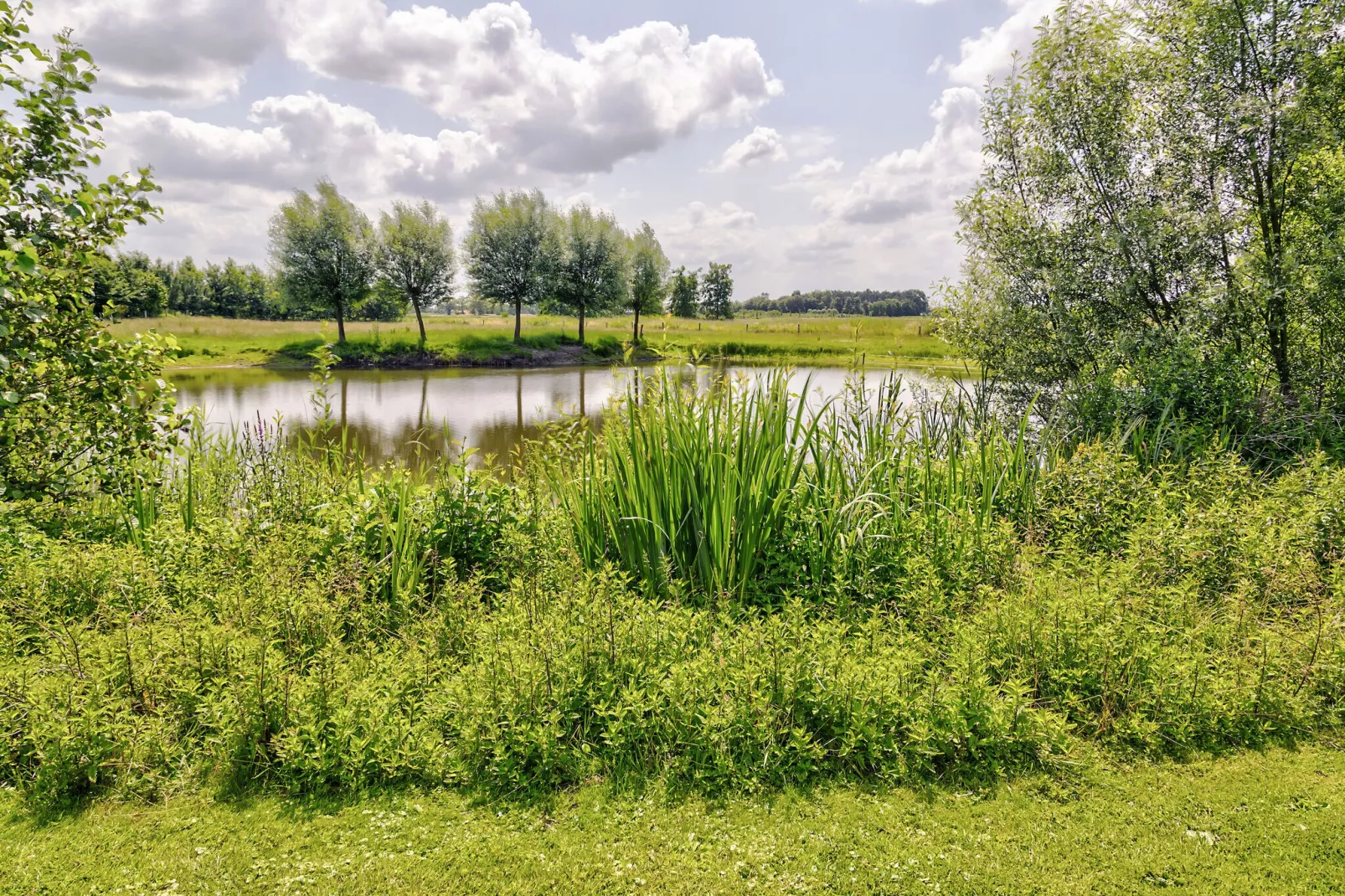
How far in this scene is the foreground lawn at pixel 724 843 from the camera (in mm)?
2307

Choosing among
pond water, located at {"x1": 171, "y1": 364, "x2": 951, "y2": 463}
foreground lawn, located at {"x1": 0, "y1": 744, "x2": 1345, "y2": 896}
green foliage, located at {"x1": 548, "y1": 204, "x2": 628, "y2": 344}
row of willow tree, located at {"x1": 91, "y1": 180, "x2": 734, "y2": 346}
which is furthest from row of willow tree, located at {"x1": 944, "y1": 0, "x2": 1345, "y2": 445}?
green foliage, located at {"x1": 548, "y1": 204, "x2": 628, "y2": 344}

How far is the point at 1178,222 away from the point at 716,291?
87934 millimetres

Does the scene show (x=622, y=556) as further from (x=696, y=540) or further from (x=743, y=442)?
(x=743, y=442)

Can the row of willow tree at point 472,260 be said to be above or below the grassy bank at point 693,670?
above

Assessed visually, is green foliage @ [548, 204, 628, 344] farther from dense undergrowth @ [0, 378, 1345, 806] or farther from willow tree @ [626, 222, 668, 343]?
dense undergrowth @ [0, 378, 1345, 806]

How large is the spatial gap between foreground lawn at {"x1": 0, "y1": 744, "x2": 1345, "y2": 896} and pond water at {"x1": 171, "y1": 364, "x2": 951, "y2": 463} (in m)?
5.95

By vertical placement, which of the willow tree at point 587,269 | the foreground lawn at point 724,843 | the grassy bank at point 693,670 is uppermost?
the willow tree at point 587,269

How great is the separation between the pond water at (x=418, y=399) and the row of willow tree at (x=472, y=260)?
352 inches

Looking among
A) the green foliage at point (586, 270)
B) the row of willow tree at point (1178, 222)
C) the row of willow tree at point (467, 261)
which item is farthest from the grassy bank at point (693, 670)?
the green foliage at point (586, 270)

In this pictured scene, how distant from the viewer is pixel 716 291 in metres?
93.9

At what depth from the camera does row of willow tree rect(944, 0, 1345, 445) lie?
23.5ft

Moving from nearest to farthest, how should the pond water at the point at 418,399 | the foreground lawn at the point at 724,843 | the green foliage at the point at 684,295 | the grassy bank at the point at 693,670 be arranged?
the foreground lawn at the point at 724,843, the grassy bank at the point at 693,670, the pond water at the point at 418,399, the green foliage at the point at 684,295

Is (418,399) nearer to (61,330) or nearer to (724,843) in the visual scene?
(61,330)

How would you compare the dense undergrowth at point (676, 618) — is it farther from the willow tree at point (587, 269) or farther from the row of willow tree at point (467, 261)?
the willow tree at point (587, 269)
